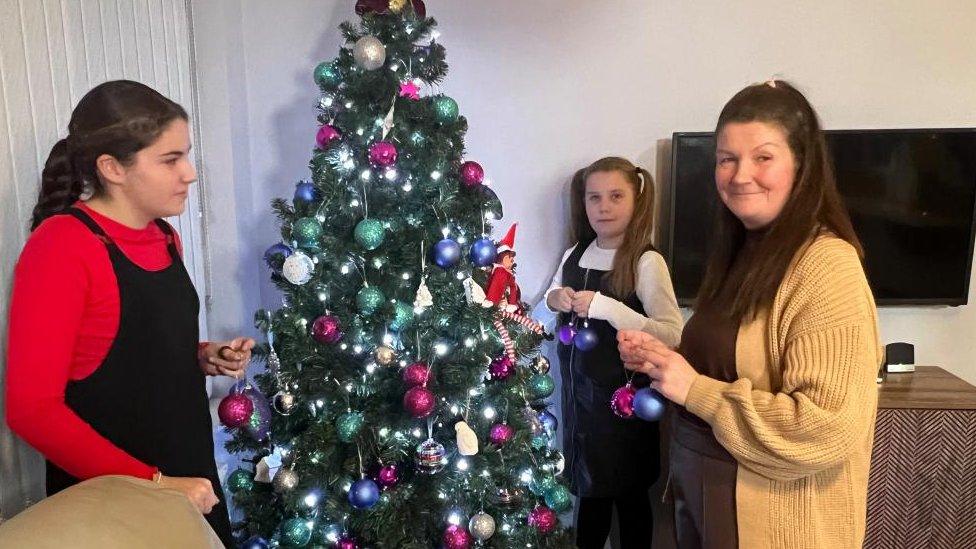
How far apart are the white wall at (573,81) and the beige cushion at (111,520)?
1.48 m

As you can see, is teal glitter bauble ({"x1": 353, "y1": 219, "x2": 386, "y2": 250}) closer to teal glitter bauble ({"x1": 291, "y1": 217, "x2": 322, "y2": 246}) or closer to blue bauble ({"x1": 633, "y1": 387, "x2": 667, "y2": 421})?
teal glitter bauble ({"x1": 291, "y1": 217, "x2": 322, "y2": 246})

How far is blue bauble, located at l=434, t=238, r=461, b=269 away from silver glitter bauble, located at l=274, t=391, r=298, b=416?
20.1 inches

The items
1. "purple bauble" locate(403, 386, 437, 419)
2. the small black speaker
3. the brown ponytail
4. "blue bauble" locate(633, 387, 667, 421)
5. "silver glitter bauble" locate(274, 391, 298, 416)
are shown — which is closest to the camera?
the brown ponytail

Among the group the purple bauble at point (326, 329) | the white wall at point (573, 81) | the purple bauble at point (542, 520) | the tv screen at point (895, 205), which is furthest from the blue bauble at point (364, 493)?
the tv screen at point (895, 205)

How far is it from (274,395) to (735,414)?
114 centimetres

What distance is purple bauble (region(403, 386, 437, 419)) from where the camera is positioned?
1.48 metres

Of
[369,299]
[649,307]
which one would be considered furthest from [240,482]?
[649,307]

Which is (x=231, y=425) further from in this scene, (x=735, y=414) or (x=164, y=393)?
(x=735, y=414)

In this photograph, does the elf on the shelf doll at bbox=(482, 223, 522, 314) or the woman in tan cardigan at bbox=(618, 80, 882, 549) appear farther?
the elf on the shelf doll at bbox=(482, 223, 522, 314)

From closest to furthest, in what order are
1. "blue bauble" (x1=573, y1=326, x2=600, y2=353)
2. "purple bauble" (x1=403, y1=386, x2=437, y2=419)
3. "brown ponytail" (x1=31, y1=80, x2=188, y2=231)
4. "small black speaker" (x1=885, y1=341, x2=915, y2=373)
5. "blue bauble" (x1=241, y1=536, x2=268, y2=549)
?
1. "brown ponytail" (x1=31, y1=80, x2=188, y2=231)
2. "purple bauble" (x1=403, y1=386, x2=437, y2=419)
3. "blue bauble" (x1=241, y1=536, x2=268, y2=549)
4. "blue bauble" (x1=573, y1=326, x2=600, y2=353)
5. "small black speaker" (x1=885, y1=341, x2=915, y2=373)

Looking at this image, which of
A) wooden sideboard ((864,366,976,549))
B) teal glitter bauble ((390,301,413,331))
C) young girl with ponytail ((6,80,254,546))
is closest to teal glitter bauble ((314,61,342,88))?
young girl with ponytail ((6,80,254,546))

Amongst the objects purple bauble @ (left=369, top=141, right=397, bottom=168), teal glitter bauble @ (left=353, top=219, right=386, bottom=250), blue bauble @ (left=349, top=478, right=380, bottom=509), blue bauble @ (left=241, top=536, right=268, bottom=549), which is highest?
purple bauble @ (left=369, top=141, right=397, bottom=168)

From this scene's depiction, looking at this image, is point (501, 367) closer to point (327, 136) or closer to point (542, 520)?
point (542, 520)

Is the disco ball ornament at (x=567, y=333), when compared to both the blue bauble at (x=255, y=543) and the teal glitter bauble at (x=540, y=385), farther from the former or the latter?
the blue bauble at (x=255, y=543)
